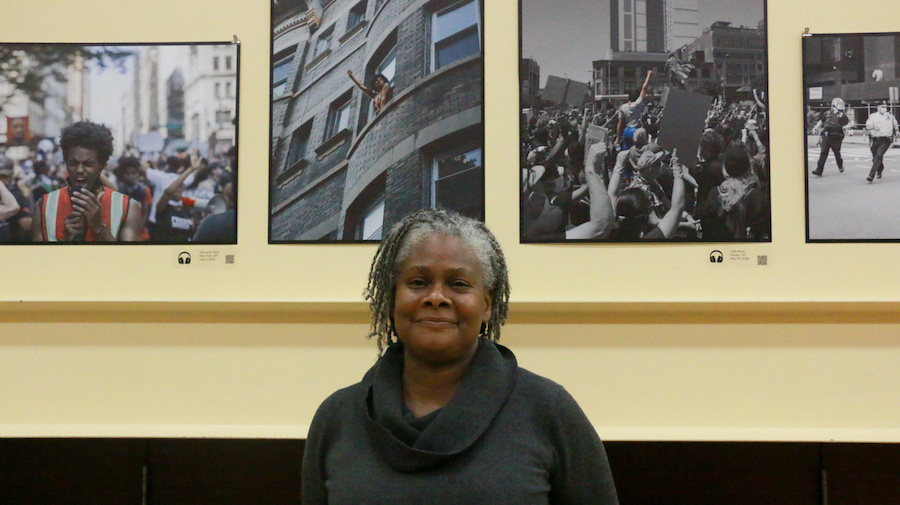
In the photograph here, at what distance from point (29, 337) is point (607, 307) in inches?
97.0

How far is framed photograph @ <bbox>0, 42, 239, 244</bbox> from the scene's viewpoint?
2.94 m

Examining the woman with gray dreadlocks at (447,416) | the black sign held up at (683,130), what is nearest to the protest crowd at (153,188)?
the woman with gray dreadlocks at (447,416)

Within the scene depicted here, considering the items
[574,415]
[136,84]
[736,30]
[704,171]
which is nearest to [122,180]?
[136,84]

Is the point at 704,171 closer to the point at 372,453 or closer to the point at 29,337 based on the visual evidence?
the point at 372,453

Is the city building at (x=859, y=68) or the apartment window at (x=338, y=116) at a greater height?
the city building at (x=859, y=68)

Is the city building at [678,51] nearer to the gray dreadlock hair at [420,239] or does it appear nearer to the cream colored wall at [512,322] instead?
the cream colored wall at [512,322]

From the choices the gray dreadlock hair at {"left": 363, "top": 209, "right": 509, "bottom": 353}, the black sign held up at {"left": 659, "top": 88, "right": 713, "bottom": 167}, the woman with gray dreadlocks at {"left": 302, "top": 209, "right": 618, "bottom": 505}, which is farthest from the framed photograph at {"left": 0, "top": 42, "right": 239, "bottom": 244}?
the black sign held up at {"left": 659, "top": 88, "right": 713, "bottom": 167}

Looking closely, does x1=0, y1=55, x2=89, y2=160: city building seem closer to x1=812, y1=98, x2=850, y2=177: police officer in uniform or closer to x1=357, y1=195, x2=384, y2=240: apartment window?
x1=357, y1=195, x2=384, y2=240: apartment window

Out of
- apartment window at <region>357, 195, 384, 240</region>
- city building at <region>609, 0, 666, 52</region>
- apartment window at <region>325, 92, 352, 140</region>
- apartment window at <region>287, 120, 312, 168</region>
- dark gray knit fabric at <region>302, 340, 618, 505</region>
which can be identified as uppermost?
city building at <region>609, 0, 666, 52</region>

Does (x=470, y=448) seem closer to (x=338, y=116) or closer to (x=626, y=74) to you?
(x=338, y=116)

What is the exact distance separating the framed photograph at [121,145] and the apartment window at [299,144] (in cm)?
25

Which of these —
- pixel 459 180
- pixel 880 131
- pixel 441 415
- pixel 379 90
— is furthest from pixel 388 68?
pixel 880 131

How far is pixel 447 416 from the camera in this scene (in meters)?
1.54

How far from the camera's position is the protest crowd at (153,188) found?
294cm
